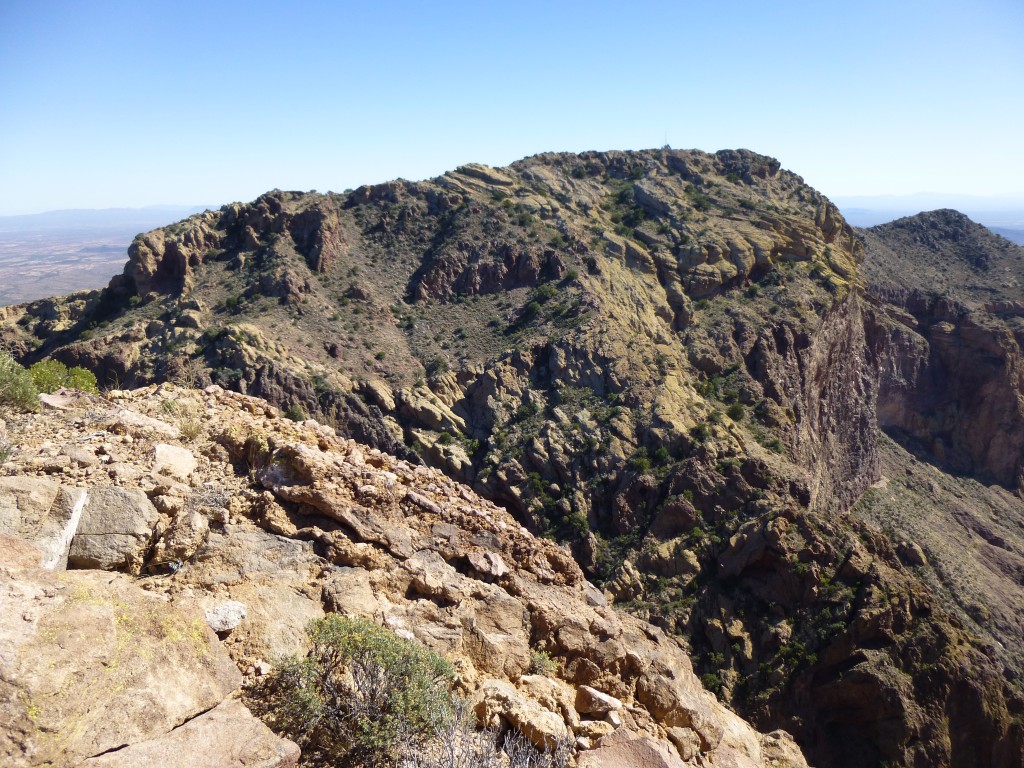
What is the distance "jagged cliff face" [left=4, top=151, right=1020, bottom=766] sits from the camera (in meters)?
23.5

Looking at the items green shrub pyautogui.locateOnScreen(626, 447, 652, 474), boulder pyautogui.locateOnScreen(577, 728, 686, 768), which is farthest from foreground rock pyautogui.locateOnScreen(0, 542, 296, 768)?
green shrub pyautogui.locateOnScreen(626, 447, 652, 474)

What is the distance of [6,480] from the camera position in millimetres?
7688

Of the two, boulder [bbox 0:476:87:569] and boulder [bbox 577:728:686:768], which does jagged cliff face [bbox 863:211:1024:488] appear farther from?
boulder [bbox 0:476:87:569]

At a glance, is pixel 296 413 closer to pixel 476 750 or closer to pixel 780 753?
pixel 780 753

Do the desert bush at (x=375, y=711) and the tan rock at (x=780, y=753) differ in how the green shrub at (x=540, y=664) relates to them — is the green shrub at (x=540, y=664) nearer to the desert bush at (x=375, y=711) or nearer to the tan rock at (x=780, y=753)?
the desert bush at (x=375, y=711)

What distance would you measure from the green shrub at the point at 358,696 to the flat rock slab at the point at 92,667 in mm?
783

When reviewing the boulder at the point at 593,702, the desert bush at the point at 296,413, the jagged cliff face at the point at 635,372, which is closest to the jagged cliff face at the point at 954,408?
the jagged cliff face at the point at 635,372

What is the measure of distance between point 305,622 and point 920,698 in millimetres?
21904

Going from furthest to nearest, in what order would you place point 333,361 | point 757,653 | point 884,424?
point 884,424, point 333,361, point 757,653

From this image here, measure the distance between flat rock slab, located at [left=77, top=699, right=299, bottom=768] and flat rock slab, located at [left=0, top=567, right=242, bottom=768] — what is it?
0.11 m

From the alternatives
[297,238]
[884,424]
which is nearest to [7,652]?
[297,238]

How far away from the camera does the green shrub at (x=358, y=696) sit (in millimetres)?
7004

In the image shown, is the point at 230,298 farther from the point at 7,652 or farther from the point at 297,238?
the point at 7,652

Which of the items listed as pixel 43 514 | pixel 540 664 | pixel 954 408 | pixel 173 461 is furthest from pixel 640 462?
pixel 954 408
